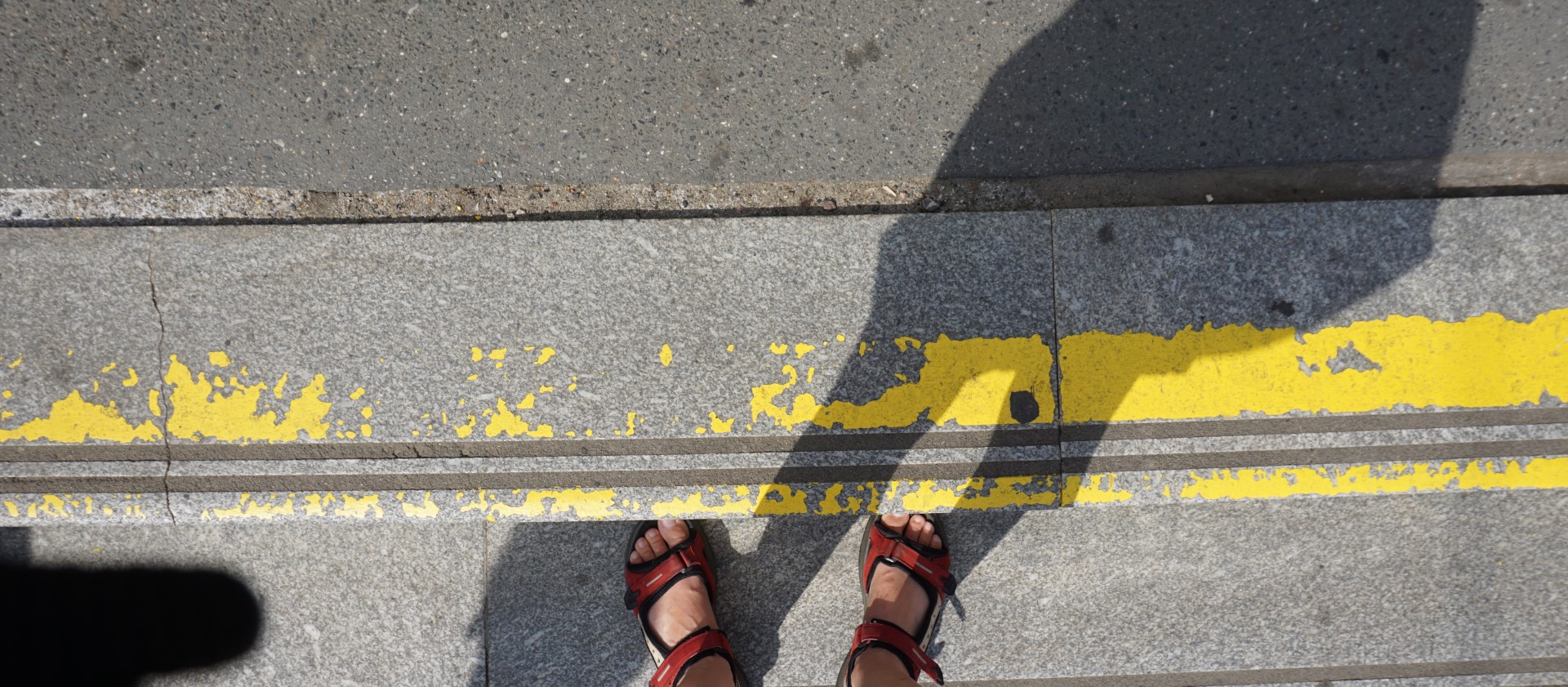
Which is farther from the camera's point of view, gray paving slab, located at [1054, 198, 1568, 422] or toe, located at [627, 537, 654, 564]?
toe, located at [627, 537, 654, 564]

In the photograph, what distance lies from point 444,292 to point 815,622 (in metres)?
1.71

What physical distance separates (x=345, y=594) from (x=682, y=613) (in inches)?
46.9

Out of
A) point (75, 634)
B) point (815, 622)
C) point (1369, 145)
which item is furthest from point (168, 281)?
point (1369, 145)

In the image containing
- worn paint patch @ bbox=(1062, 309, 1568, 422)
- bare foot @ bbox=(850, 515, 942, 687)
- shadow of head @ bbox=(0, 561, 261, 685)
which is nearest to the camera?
worn paint patch @ bbox=(1062, 309, 1568, 422)

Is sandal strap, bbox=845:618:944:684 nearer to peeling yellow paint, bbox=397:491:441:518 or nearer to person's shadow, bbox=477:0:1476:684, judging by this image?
person's shadow, bbox=477:0:1476:684

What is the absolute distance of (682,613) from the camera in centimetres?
260

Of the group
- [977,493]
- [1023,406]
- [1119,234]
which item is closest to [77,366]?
[977,493]

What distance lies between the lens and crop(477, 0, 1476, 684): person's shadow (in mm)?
2383

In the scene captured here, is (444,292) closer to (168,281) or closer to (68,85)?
(168,281)

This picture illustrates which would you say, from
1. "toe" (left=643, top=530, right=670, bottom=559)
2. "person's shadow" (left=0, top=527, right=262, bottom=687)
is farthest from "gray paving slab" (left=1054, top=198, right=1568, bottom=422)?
"person's shadow" (left=0, top=527, right=262, bottom=687)

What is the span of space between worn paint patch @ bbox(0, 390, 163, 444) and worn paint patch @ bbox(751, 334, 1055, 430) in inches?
78.1

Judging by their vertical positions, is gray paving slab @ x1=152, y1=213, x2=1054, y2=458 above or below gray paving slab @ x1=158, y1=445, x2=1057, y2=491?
above

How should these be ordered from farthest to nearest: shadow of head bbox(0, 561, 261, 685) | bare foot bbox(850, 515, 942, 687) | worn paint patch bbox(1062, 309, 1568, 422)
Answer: shadow of head bbox(0, 561, 261, 685)
bare foot bbox(850, 515, 942, 687)
worn paint patch bbox(1062, 309, 1568, 422)

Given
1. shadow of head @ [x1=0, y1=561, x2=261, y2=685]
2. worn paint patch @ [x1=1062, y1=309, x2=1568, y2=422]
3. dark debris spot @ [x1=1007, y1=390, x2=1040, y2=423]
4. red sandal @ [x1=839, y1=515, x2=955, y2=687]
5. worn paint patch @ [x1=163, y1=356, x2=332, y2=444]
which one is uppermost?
worn paint patch @ [x1=1062, y1=309, x2=1568, y2=422]
